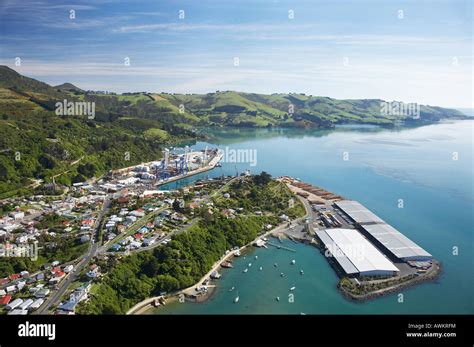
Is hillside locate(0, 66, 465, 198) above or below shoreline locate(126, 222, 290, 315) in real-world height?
above

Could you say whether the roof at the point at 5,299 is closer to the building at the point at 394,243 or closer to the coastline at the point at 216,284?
the coastline at the point at 216,284

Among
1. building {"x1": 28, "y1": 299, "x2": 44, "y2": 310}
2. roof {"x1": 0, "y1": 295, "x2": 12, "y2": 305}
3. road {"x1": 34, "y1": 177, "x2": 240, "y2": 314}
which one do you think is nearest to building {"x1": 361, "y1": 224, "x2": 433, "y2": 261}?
road {"x1": 34, "y1": 177, "x2": 240, "y2": 314}

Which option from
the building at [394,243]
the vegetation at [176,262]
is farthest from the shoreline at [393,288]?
the vegetation at [176,262]

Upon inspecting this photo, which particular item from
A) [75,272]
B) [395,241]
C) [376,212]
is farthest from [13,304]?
[376,212]

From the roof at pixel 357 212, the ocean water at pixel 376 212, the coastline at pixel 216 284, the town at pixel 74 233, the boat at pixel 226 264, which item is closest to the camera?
the town at pixel 74 233

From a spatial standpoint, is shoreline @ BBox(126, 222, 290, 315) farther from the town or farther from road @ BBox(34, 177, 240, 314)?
road @ BBox(34, 177, 240, 314)

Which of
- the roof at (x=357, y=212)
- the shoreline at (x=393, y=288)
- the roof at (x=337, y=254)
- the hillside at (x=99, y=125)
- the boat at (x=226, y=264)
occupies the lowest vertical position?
the shoreline at (x=393, y=288)
